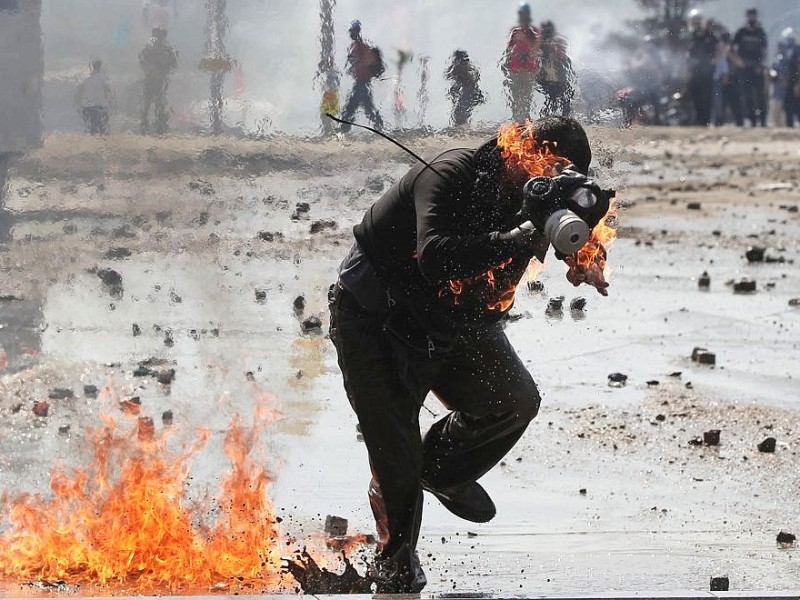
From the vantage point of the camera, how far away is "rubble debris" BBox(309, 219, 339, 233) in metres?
9.87

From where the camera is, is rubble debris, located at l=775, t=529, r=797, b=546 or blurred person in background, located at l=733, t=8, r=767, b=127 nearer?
rubble debris, located at l=775, t=529, r=797, b=546

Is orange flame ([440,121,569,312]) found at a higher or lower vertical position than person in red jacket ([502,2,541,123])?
lower


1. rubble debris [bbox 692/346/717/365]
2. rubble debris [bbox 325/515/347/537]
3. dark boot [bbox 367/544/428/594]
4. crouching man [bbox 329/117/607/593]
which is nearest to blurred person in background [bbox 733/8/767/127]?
rubble debris [bbox 692/346/717/365]

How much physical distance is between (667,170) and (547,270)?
661 centimetres

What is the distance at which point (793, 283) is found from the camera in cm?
1181

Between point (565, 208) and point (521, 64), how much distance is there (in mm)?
2168

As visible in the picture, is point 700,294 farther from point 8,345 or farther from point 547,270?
point 8,345

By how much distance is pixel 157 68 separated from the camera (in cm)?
720

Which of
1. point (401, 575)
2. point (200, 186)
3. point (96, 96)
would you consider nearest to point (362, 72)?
point (96, 96)

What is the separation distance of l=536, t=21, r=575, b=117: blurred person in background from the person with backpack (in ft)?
2.33

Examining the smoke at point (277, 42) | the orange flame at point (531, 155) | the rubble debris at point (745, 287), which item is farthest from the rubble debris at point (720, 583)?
the rubble debris at point (745, 287)

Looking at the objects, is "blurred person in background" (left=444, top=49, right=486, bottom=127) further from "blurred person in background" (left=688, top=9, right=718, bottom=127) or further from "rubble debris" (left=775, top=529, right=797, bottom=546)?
"blurred person in background" (left=688, top=9, right=718, bottom=127)

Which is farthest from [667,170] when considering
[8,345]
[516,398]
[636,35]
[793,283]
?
[516,398]

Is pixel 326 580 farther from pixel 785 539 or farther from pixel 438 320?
pixel 785 539
